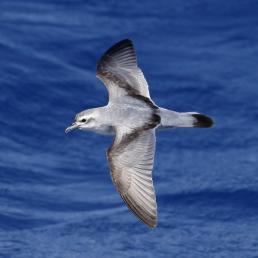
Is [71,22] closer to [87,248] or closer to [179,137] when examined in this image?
[179,137]

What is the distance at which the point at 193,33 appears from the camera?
1892 centimetres

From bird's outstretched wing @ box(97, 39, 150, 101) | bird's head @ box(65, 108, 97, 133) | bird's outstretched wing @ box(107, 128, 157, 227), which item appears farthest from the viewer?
bird's outstretched wing @ box(97, 39, 150, 101)

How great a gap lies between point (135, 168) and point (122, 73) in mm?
1873

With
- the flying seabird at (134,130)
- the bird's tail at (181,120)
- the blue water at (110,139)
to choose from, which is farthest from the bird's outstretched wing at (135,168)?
the blue water at (110,139)

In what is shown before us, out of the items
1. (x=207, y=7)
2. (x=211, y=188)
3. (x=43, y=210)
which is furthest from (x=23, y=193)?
(x=207, y=7)

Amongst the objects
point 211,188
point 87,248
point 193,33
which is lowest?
point 87,248

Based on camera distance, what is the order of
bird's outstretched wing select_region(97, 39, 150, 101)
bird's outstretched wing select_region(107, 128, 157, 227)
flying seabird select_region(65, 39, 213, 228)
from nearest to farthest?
bird's outstretched wing select_region(107, 128, 157, 227), flying seabird select_region(65, 39, 213, 228), bird's outstretched wing select_region(97, 39, 150, 101)

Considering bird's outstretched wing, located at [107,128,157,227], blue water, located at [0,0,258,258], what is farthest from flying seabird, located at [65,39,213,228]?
blue water, located at [0,0,258,258]

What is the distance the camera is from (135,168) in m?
11.8

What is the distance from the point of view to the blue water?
15242mm

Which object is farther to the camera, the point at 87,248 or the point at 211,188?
the point at 211,188

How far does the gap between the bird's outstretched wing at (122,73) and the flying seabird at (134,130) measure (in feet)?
0.05

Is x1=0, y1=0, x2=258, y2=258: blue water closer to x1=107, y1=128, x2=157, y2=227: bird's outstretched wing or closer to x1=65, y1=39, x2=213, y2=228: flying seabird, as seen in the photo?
x1=65, y1=39, x2=213, y2=228: flying seabird

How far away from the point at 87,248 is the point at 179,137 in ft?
9.28
